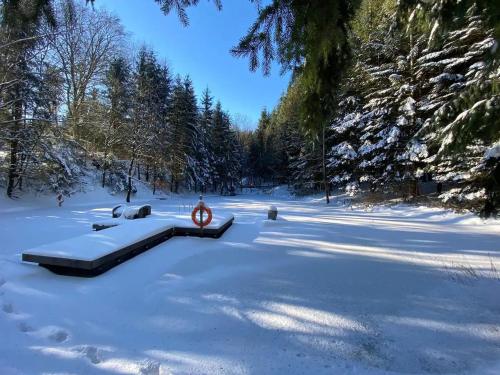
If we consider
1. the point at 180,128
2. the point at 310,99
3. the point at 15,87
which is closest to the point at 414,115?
the point at 310,99

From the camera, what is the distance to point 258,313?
11.7 feet

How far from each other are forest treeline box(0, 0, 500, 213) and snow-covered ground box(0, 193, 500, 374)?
197cm

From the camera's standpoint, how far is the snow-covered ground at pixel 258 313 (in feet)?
8.90

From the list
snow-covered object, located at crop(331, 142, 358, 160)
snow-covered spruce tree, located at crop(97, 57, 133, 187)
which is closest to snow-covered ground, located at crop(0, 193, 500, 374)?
snow-covered object, located at crop(331, 142, 358, 160)

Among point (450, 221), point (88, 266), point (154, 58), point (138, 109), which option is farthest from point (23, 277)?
point (154, 58)

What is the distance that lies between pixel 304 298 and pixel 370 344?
1072 mm

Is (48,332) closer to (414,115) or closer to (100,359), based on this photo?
(100,359)

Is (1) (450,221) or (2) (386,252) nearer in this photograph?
(2) (386,252)

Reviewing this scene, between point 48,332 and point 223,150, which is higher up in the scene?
point 223,150

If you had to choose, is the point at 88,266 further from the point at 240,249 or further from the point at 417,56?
the point at 417,56

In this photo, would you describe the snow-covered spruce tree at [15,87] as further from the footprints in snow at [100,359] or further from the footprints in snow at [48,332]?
the footprints in snow at [100,359]

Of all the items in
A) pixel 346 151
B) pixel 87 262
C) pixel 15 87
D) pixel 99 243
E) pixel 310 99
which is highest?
pixel 15 87

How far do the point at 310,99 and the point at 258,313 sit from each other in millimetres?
2444

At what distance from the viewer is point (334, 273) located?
16.0 feet
